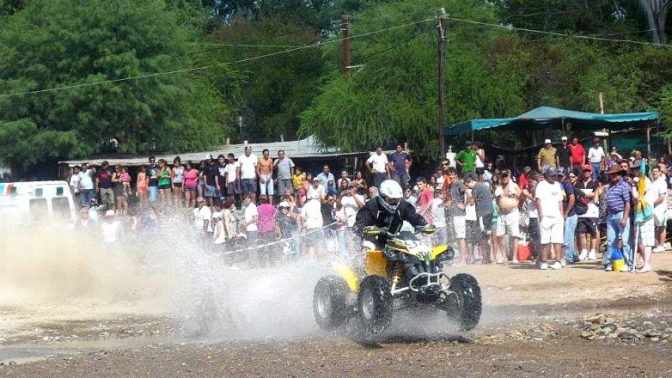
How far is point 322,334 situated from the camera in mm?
14828

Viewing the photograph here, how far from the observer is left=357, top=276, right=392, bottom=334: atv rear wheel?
43.4 feet

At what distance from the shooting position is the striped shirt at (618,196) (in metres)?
19.7

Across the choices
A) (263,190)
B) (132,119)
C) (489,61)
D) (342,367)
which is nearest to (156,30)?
(132,119)

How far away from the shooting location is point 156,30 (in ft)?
161

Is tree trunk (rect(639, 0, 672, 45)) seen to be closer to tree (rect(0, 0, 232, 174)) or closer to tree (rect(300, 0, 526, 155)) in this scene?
tree (rect(300, 0, 526, 155))

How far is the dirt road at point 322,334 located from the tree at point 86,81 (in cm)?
2692

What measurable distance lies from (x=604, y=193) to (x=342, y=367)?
1029 cm

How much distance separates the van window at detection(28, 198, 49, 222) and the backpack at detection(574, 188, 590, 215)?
13.2 metres

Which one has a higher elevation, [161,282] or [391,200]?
[391,200]

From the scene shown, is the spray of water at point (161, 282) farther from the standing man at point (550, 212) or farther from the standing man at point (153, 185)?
the standing man at point (550, 212)

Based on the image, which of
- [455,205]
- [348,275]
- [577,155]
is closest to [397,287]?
[348,275]

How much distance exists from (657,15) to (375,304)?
49.2 m

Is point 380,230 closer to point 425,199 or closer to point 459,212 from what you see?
point 459,212

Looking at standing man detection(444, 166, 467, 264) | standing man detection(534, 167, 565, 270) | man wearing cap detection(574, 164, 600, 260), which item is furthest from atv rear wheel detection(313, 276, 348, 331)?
man wearing cap detection(574, 164, 600, 260)
